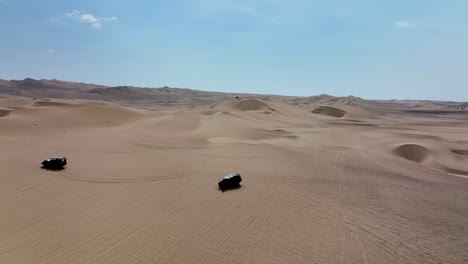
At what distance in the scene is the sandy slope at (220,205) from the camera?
11156mm

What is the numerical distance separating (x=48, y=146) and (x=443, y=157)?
34.3 m

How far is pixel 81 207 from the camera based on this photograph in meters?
14.1

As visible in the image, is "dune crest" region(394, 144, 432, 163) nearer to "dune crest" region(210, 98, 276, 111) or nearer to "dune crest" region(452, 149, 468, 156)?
"dune crest" region(452, 149, 468, 156)

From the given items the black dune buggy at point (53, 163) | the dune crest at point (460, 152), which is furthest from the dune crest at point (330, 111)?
the black dune buggy at point (53, 163)

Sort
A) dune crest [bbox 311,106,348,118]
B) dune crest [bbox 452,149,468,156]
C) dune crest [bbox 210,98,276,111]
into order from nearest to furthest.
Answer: dune crest [bbox 452,149,468,156] < dune crest [bbox 210,98,276,111] < dune crest [bbox 311,106,348,118]

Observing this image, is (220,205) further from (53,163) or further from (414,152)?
(414,152)

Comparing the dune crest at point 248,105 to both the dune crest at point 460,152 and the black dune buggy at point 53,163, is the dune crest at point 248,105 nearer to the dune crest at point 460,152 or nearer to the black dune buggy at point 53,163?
the dune crest at point 460,152

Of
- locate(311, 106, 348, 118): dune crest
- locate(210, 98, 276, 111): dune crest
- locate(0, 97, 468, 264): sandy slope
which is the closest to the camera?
locate(0, 97, 468, 264): sandy slope

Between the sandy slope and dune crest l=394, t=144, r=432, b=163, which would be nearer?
the sandy slope

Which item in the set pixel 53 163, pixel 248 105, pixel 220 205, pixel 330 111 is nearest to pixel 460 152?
pixel 220 205

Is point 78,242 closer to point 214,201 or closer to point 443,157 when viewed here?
point 214,201

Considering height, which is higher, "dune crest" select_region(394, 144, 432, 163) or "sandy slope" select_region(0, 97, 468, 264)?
"dune crest" select_region(394, 144, 432, 163)

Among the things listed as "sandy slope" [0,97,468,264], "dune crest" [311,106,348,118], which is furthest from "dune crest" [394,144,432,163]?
"dune crest" [311,106,348,118]

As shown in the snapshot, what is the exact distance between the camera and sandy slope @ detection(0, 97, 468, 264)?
11.2m
